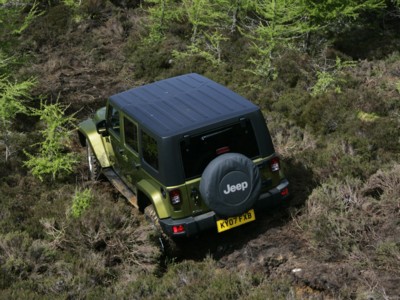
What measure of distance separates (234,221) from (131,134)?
1.92 m

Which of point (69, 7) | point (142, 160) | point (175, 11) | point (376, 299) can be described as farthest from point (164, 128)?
point (69, 7)

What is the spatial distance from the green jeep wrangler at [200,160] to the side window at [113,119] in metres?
0.44

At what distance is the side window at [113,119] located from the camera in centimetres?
803

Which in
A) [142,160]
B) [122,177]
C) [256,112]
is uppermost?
[256,112]

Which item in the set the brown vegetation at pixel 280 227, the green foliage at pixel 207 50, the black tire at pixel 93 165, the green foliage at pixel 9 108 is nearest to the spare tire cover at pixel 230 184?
the brown vegetation at pixel 280 227

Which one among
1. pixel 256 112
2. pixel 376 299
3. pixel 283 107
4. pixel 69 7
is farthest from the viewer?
pixel 69 7

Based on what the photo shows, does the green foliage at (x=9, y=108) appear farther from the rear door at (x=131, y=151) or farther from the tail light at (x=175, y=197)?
the tail light at (x=175, y=197)

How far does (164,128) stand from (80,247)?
6.39 feet

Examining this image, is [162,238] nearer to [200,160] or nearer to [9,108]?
[200,160]

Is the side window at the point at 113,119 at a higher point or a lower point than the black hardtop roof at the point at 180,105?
lower

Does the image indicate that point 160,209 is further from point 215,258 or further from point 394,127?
point 394,127

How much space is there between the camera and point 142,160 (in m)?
7.16

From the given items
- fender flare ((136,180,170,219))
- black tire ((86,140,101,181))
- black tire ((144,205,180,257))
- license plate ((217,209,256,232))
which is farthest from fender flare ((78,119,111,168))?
license plate ((217,209,256,232))

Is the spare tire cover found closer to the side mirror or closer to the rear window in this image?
the rear window
